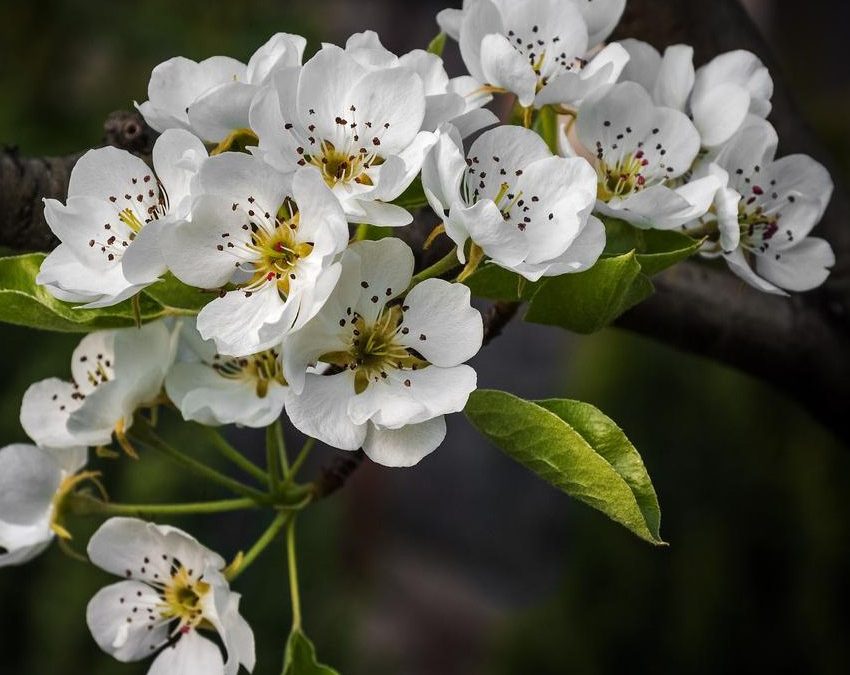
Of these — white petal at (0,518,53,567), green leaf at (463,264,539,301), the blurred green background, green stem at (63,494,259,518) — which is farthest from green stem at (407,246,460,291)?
the blurred green background

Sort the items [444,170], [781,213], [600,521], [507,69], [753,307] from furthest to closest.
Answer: [600,521], [753,307], [781,213], [507,69], [444,170]

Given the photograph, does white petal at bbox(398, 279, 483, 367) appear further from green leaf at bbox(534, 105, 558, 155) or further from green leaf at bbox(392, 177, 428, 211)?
green leaf at bbox(534, 105, 558, 155)

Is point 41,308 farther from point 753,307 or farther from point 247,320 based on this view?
point 753,307

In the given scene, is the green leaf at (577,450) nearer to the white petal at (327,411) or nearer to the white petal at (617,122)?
the white petal at (327,411)

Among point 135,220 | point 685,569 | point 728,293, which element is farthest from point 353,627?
point 135,220

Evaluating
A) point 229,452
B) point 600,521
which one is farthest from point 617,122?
point 600,521

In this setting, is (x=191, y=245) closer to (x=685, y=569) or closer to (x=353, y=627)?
(x=685, y=569)
